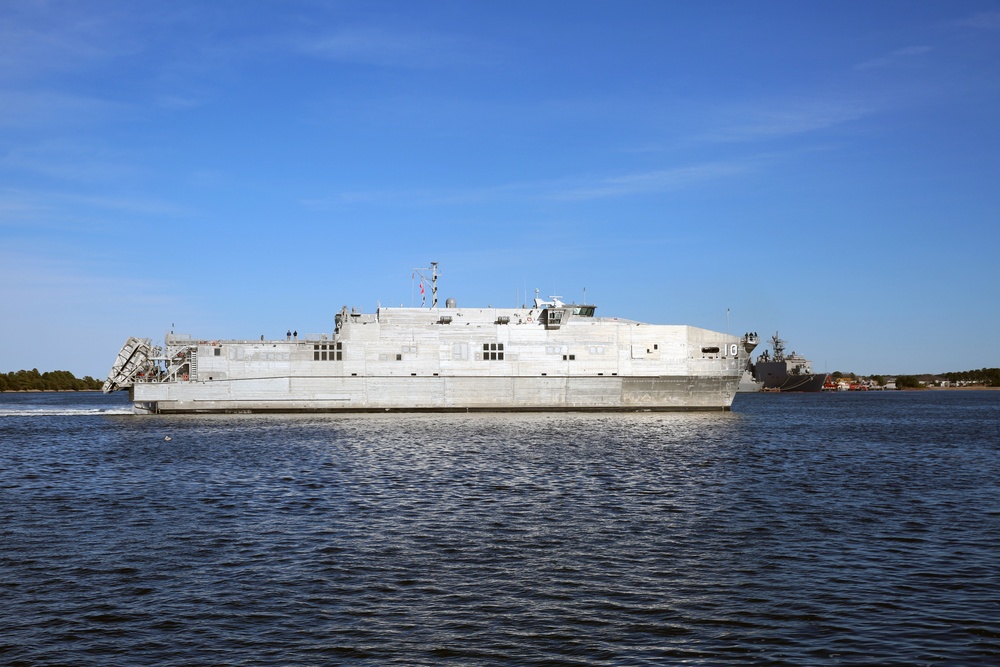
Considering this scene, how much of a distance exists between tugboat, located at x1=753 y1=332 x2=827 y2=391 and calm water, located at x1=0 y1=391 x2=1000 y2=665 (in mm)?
136547

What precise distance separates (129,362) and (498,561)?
191ft

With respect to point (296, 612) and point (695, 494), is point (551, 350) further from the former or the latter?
point (296, 612)

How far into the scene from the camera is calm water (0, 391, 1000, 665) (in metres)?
11.1

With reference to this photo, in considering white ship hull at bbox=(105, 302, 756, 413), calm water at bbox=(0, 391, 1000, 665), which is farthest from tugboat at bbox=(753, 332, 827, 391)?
calm water at bbox=(0, 391, 1000, 665)

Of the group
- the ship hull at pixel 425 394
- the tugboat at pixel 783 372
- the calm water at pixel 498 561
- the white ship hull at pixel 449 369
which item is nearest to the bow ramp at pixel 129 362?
the white ship hull at pixel 449 369

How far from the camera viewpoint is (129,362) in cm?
6512

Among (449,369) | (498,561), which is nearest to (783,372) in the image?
(449,369)

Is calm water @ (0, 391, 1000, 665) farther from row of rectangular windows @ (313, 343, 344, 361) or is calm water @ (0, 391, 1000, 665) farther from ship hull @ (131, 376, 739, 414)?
ship hull @ (131, 376, 739, 414)

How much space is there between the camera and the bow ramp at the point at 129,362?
64.8 metres

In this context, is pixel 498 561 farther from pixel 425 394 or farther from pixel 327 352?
pixel 327 352

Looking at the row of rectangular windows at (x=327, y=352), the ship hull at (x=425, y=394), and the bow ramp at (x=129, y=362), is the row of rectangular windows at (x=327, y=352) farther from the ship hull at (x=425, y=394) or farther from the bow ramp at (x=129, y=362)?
the bow ramp at (x=129, y=362)

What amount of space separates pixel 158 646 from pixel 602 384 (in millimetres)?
53004

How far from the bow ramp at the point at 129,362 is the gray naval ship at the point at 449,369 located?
10.6 feet

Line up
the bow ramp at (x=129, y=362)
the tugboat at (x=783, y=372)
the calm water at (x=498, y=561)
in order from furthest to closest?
the tugboat at (x=783, y=372) → the bow ramp at (x=129, y=362) → the calm water at (x=498, y=561)
